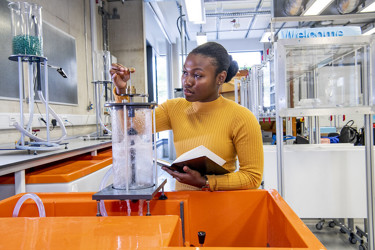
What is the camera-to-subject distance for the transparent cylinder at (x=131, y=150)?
70 cm

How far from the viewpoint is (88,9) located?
3811mm

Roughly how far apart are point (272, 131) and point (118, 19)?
10.4ft

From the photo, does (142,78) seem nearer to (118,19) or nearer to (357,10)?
(118,19)

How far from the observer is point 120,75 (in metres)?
1.04

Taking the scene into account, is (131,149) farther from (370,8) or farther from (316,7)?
(370,8)

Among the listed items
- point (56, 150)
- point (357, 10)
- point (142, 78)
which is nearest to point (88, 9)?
point (142, 78)

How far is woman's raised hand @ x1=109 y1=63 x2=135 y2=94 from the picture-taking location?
98cm

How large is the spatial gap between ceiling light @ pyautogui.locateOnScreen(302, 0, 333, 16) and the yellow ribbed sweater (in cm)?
197

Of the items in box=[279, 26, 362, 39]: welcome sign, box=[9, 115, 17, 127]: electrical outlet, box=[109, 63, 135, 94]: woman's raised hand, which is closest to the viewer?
box=[109, 63, 135, 94]: woman's raised hand

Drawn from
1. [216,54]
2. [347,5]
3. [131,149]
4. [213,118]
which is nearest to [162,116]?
[213,118]

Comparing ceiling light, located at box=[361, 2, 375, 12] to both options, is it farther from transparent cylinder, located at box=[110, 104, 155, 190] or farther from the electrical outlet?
the electrical outlet

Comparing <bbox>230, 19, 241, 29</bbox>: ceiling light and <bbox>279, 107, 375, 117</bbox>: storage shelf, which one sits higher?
<bbox>230, 19, 241, 29</bbox>: ceiling light

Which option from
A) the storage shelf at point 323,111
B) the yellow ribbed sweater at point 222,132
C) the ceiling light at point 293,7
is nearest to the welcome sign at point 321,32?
the ceiling light at point 293,7

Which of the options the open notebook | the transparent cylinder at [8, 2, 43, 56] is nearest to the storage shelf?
the open notebook
